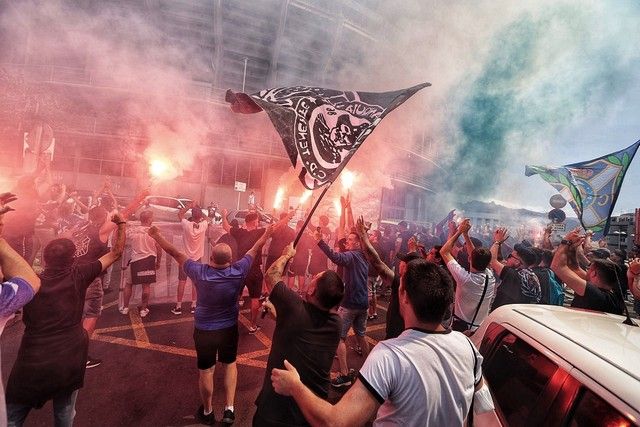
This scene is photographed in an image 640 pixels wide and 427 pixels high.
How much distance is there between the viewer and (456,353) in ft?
4.07

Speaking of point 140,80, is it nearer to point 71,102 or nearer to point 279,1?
point 279,1

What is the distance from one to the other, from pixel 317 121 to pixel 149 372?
130 inches

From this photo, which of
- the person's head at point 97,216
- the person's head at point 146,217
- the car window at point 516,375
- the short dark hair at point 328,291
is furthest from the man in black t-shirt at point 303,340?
the person's head at point 146,217

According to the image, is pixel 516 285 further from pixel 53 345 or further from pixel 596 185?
pixel 53 345

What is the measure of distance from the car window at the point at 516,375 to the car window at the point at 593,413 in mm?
191

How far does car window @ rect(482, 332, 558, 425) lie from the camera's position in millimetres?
1485

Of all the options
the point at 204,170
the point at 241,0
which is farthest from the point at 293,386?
the point at 204,170

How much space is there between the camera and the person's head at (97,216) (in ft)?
13.3

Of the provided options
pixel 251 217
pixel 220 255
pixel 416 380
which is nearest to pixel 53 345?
pixel 220 255

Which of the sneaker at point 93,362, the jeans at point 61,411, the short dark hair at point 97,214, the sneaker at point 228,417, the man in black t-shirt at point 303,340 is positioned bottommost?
the sneaker at point 93,362

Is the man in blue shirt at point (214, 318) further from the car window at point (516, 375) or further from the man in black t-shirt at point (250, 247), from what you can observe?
the car window at point (516, 375)

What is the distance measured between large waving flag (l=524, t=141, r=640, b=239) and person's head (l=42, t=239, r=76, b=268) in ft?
22.6

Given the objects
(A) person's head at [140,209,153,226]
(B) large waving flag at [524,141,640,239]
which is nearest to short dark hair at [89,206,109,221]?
(A) person's head at [140,209,153,226]

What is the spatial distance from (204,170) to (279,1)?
38.2ft
